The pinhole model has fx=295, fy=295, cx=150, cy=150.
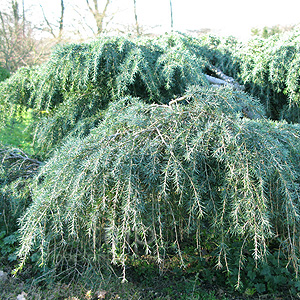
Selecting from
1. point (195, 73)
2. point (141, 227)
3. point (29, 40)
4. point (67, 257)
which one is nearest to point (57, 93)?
point (195, 73)

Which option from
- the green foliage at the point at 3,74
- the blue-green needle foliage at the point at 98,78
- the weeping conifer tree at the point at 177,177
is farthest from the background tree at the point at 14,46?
the weeping conifer tree at the point at 177,177

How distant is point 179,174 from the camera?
1.32m

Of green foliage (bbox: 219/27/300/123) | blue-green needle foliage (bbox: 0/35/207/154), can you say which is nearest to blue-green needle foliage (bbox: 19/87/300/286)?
blue-green needle foliage (bbox: 0/35/207/154)

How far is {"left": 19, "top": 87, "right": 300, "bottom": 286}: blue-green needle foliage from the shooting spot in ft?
4.32

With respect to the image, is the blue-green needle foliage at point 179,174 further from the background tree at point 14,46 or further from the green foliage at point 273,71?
the background tree at point 14,46

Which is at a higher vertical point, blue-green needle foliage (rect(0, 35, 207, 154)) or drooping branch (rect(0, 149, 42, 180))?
blue-green needle foliage (rect(0, 35, 207, 154))

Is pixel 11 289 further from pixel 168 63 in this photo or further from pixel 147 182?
pixel 168 63

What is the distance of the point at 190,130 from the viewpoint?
144 centimetres

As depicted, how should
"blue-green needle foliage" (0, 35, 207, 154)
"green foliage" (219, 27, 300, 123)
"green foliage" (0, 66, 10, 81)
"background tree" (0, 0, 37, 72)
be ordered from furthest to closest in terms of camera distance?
"background tree" (0, 0, 37, 72) < "green foliage" (0, 66, 10, 81) < "green foliage" (219, 27, 300, 123) < "blue-green needle foliage" (0, 35, 207, 154)

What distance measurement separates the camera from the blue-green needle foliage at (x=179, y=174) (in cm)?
132

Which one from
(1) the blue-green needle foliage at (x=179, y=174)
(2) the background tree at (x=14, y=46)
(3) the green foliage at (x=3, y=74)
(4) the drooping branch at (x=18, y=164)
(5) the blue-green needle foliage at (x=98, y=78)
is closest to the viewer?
(1) the blue-green needle foliage at (x=179, y=174)

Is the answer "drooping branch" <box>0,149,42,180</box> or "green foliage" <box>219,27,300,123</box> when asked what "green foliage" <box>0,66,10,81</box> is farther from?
"green foliage" <box>219,27,300,123</box>

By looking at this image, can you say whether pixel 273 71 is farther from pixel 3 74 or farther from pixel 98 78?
pixel 3 74

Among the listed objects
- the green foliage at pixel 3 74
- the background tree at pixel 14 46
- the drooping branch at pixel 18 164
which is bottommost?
the drooping branch at pixel 18 164
